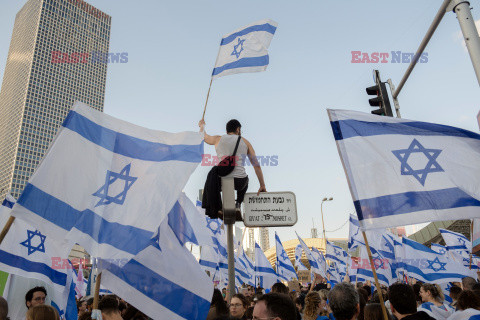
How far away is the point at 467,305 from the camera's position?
4348mm

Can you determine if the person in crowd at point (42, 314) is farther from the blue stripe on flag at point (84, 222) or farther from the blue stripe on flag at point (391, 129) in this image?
the blue stripe on flag at point (391, 129)

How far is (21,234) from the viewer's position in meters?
5.30

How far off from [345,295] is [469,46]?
422 centimetres

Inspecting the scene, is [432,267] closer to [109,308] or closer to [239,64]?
[239,64]

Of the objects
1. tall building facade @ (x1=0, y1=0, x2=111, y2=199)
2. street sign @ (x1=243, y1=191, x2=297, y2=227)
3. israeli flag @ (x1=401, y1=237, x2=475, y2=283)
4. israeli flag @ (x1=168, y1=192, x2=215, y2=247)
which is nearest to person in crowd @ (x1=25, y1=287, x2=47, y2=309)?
israeli flag @ (x1=168, y1=192, x2=215, y2=247)

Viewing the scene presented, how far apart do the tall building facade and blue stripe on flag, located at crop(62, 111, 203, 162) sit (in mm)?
140438

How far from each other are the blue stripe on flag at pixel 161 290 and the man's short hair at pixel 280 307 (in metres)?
1.34

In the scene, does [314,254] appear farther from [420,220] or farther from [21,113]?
[21,113]

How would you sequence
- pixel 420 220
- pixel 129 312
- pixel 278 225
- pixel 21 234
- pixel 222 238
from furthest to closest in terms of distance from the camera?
pixel 222 238 → pixel 21 234 → pixel 129 312 → pixel 278 225 → pixel 420 220

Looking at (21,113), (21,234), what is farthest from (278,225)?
(21,113)

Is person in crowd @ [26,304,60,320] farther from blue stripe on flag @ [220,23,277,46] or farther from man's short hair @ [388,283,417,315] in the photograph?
blue stripe on flag @ [220,23,277,46]

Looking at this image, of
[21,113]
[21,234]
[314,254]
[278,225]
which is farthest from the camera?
[21,113]

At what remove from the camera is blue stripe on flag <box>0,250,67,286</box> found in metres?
5.07

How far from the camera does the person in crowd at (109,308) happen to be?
3.97m
